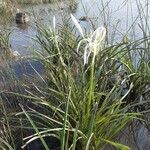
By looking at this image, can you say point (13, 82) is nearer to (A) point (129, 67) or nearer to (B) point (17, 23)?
(A) point (129, 67)

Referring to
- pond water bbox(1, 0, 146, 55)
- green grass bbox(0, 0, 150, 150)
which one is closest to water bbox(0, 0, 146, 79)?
pond water bbox(1, 0, 146, 55)

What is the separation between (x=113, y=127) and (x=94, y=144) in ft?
Answer: 0.47

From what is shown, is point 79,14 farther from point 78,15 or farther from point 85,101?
point 85,101

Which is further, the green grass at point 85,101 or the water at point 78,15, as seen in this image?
the water at point 78,15

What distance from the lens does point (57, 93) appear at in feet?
7.85

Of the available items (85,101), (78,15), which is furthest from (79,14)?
(85,101)

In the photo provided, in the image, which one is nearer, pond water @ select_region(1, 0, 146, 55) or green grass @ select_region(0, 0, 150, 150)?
green grass @ select_region(0, 0, 150, 150)

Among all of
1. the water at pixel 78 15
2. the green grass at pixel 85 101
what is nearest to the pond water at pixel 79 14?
the water at pixel 78 15

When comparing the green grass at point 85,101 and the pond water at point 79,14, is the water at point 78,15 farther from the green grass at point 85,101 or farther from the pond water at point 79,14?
the green grass at point 85,101

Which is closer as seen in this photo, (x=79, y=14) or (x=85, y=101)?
(x=85, y=101)

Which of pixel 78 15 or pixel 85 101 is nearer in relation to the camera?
pixel 85 101

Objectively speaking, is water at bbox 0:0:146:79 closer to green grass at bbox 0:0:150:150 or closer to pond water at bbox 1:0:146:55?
pond water at bbox 1:0:146:55

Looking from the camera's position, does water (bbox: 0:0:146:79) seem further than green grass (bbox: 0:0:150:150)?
Yes

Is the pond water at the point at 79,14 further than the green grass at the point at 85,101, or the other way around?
the pond water at the point at 79,14
